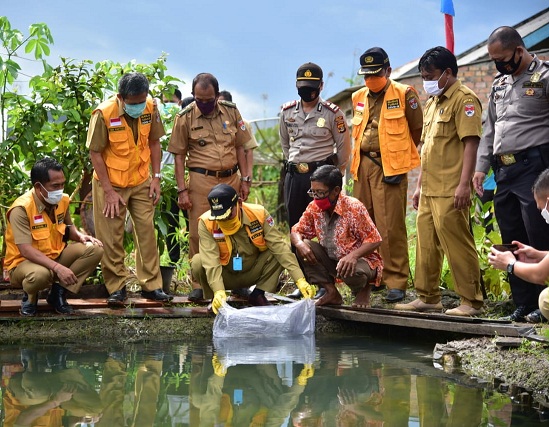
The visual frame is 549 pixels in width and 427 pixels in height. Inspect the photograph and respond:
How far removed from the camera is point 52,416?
165 inches

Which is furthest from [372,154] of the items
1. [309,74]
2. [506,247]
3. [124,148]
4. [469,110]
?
[506,247]

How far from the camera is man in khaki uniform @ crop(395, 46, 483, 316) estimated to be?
6203 mm

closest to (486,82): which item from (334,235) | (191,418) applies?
(334,235)

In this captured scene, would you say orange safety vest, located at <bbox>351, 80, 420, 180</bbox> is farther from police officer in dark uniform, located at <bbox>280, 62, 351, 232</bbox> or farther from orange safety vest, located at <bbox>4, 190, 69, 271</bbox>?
orange safety vest, located at <bbox>4, 190, 69, 271</bbox>

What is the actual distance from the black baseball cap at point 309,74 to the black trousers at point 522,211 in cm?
207

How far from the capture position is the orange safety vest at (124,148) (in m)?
6.87

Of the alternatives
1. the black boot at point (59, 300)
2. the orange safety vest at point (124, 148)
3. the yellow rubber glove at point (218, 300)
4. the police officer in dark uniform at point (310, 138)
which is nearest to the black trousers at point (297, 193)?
the police officer in dark uniform at point (310, 138)

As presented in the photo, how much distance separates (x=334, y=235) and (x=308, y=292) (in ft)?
1.93

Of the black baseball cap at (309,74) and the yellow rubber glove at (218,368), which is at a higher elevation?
the black baseball cap at (309,74)

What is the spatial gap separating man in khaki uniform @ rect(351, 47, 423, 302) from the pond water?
1.09m

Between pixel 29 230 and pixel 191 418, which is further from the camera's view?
pixel 29 230

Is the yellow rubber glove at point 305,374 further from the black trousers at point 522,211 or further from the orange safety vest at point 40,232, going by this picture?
the orange safety vest at point 40,232

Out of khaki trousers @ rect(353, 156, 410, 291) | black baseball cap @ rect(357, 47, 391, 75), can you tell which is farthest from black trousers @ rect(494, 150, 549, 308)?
black baseball cap @ rect(357, 47, 391, 75)

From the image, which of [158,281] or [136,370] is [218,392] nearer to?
[136,370]
